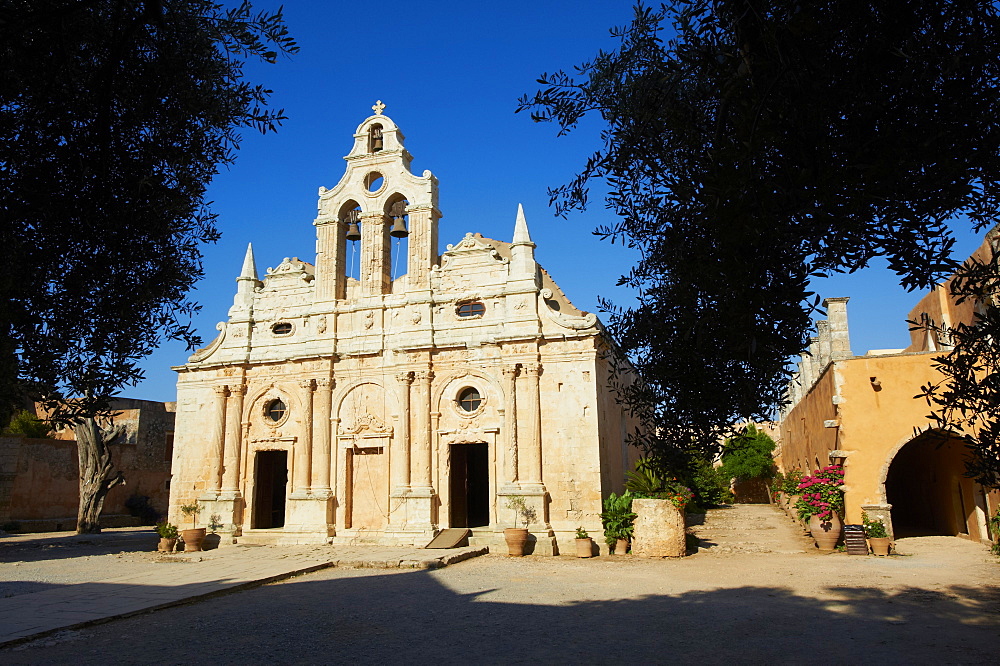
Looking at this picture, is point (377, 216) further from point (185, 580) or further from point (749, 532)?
point (749, 532)

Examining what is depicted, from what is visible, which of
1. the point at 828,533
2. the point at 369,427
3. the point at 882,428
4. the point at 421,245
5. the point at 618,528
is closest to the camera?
the point at 828,533

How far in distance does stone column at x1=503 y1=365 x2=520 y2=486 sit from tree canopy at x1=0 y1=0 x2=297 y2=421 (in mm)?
12143

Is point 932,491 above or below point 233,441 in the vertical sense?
below

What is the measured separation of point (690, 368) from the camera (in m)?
5.89

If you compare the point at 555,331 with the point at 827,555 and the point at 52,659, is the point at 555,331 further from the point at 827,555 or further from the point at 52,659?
the point at 52,659

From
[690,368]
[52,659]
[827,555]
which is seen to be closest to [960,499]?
[827,555]

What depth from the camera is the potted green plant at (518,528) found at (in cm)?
1598

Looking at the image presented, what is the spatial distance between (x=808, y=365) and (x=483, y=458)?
44.4ft

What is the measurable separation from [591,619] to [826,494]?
8488 millimetres

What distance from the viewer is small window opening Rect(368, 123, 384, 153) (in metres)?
21.0

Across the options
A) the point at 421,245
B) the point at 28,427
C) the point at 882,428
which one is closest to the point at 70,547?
the point at 28,427

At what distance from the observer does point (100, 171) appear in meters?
4.92

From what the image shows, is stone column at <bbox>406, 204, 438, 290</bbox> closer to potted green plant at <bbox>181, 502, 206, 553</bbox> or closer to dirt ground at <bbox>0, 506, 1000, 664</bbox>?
dirt ground at <bbox>0, 506, 1000, 664</bbox>

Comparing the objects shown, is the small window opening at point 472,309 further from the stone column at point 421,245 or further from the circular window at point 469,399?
the circular window at point 469,399
